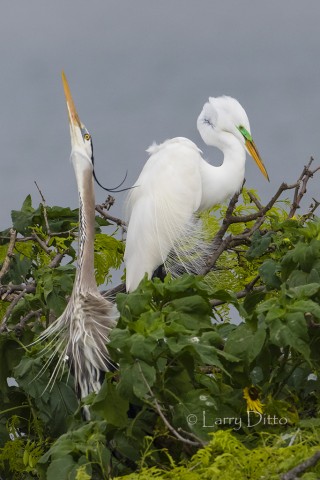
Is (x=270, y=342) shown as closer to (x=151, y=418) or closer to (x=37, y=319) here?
(x=151, y=418)

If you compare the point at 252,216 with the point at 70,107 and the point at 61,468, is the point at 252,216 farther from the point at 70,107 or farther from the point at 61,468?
the point at 61,468

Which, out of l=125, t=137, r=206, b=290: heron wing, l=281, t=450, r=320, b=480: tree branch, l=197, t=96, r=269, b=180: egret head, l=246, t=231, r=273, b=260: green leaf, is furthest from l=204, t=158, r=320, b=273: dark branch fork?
l=281, t=450, r=320, b=480: tree branch

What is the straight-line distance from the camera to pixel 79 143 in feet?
15.9

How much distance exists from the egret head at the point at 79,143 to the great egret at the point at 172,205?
1.16m

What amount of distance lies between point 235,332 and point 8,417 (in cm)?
141

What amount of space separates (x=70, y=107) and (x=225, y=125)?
6.44 feet

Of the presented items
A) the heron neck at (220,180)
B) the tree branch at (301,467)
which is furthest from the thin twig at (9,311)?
the heron neck at (220,180)

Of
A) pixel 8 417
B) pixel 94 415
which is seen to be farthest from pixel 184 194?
pixel 94 415

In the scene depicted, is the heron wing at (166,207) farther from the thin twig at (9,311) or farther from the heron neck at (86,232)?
the thin twig at (9,311)

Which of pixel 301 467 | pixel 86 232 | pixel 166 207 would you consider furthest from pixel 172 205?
pixel 301 467

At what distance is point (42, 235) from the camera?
5422mm

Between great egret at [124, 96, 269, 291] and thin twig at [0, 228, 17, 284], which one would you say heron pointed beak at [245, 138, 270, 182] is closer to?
great egret at [124, 96, 269, 291]

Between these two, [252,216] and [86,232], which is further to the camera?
[252,216]

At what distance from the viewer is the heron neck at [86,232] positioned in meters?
4.63
